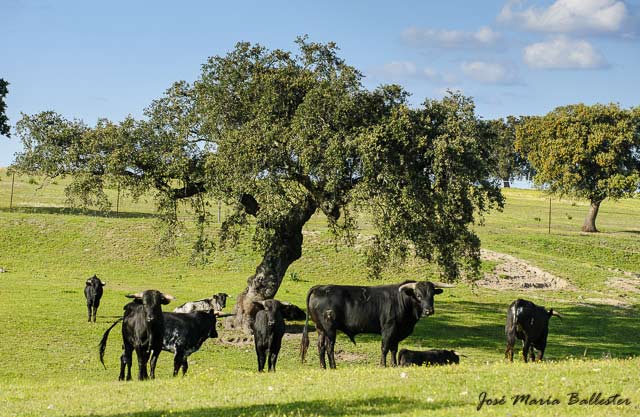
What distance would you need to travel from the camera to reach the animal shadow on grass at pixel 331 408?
485 inches

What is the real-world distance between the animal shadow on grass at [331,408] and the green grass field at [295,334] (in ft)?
0.12

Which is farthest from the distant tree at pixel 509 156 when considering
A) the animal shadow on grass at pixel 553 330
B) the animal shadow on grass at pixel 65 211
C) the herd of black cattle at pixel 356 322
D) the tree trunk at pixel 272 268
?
the herd of black cattle at pixel 356 322

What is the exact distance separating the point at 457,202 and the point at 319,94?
604 centimetres

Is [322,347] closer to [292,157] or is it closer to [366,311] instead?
[366,311]

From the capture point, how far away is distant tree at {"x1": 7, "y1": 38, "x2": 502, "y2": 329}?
2720 centimetres

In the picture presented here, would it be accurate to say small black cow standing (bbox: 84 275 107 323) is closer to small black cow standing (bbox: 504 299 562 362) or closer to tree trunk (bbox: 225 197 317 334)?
tree trunk (bbox: 225 197 317 334)

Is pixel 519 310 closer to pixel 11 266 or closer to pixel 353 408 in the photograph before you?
pixel 353 408

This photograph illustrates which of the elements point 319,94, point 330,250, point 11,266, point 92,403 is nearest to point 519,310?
point 319,94

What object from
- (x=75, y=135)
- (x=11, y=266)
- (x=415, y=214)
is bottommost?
(x=11, y=266)

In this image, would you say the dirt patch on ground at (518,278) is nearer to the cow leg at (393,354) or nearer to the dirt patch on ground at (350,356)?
the dirt patch on ground at (350,356)

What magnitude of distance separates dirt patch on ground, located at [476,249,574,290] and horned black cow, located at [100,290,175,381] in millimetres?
28503

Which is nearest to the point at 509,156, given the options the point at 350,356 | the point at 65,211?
the point at 65,211

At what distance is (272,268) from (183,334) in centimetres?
1035

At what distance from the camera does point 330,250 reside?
50.8 m
